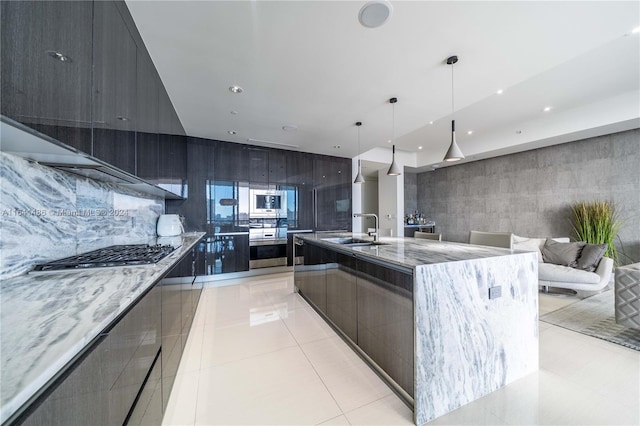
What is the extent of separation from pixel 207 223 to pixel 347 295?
10.1ft

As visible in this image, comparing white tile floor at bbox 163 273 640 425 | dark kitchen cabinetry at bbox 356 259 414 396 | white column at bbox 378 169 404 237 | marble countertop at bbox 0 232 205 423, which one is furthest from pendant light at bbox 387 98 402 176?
marble countertop at bbox 0 232 205 423

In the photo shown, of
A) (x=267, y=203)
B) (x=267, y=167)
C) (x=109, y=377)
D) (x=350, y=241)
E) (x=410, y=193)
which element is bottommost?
(x=109, y=377)

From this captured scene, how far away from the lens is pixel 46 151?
103 cm

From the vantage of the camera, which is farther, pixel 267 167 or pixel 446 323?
pixel 267 167

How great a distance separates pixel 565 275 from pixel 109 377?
469 cm

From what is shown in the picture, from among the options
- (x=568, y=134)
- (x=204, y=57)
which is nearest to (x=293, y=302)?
(x=204, y=57)

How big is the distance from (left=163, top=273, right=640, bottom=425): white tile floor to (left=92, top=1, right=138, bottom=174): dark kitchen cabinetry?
1.60 m

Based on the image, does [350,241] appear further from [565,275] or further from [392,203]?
[392,203]

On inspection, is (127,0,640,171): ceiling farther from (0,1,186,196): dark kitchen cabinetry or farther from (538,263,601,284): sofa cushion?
(538,263,601,284): sofa cushion

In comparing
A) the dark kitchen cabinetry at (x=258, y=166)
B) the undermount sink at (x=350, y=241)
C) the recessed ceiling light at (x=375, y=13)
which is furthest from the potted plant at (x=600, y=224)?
the dark kitchen cabinetry at (x=258, y=166)

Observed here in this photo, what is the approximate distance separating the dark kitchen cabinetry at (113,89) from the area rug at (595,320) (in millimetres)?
4210

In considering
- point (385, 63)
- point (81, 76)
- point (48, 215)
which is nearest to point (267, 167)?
point (385, 63)

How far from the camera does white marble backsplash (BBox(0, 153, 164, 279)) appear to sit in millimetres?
1049

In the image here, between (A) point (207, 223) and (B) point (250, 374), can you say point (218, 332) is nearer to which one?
(B) point (250, 374)
